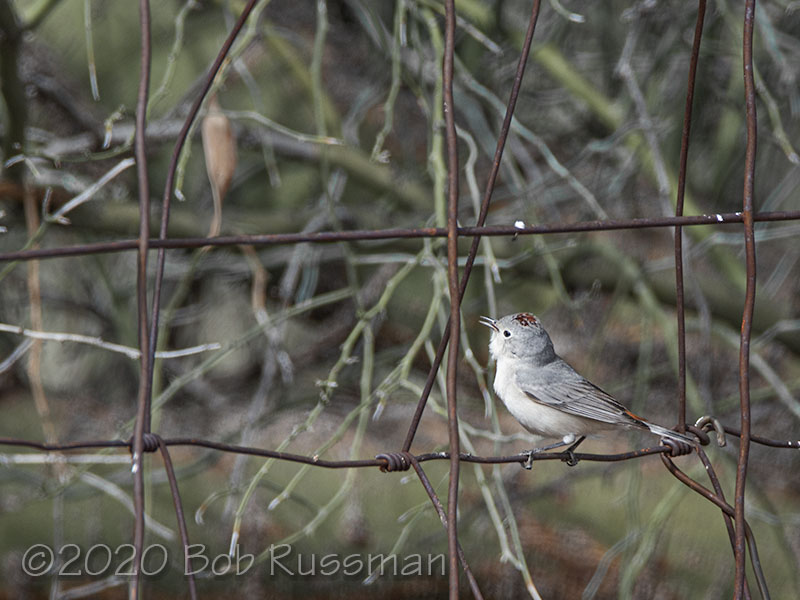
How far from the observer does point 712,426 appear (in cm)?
157

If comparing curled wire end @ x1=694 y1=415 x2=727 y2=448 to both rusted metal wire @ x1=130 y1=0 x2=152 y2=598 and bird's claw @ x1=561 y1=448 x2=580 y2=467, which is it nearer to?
bird's claw @ x1=561 y1=448 x2=580 y2=467

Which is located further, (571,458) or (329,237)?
(571,458)

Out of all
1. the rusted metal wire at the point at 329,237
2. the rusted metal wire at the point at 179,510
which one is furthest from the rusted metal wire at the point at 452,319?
the rusted metal wire at the point at 179,510

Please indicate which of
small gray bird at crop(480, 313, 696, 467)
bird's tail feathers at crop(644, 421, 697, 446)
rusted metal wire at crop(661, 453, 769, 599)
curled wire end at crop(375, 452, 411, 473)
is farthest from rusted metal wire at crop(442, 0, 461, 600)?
small gray bird at crop(480, 313, 696, 467)

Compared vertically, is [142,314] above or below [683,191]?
below

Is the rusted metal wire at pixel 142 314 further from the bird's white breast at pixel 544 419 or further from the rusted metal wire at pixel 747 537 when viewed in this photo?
the bird's white breast at pixel 544 419

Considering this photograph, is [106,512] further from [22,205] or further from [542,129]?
[542,129]

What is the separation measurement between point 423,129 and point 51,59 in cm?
174

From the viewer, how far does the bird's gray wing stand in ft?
6.04

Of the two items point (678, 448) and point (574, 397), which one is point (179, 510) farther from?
point (574, 397)

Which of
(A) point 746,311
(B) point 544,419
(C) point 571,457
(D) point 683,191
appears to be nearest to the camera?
(A) point 746,311

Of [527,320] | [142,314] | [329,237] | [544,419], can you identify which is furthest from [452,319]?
[527,320]

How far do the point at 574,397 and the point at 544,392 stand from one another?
2.6 inches

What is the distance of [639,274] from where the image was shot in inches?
126
